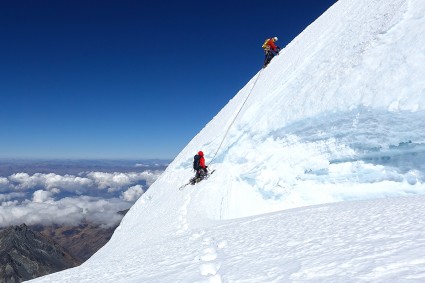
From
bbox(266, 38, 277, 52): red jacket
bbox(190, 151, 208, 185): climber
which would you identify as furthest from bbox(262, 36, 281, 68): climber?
bbox(190, 151, 208, 185): climber

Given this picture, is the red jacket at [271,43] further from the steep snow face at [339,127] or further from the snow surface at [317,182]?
the steep snow face at [339,127]

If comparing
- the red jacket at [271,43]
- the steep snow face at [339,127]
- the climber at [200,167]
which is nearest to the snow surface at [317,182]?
the steep snow face at [339,127]

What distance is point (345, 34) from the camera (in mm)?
15609

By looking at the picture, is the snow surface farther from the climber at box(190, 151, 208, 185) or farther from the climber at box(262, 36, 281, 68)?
the climber at box(262, 36, 281, 68)

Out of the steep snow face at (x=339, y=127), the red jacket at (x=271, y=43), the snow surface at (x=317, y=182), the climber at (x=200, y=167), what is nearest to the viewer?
the snow surface at (x=317, y=182)

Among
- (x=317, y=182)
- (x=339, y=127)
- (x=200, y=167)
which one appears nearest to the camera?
(x=339, y=127)

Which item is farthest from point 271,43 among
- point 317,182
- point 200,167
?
point 317,182

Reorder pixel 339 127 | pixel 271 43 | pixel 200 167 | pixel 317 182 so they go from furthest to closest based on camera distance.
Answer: pixel 271 43 → pixel 200 167 → pixel 317 182 → pixel 339 127

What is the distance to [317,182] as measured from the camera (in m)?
12.8

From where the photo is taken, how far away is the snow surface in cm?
570

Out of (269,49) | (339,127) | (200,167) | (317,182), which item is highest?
(269,49)

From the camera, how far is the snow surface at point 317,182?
5.70 meters

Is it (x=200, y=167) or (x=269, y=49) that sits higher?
(x=269, y=49)

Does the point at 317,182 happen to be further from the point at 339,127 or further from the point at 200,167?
the point at 200,167
